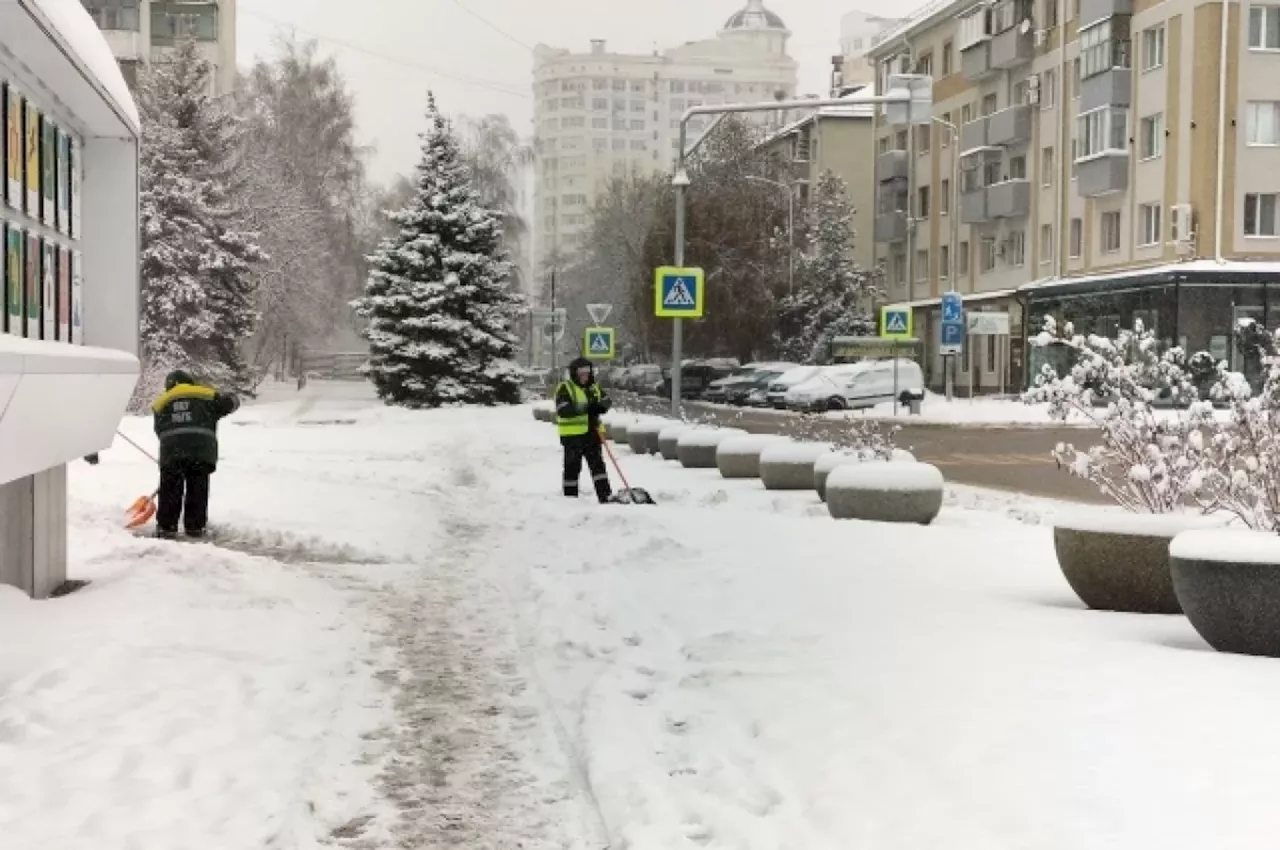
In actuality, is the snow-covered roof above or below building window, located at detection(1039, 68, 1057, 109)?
below

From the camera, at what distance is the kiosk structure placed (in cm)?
662

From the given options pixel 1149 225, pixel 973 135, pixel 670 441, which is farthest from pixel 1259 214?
pixel 670 441

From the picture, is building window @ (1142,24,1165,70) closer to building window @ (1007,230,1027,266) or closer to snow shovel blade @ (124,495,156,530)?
building window @ (1007,230,1027,266)

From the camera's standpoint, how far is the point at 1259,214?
129ft

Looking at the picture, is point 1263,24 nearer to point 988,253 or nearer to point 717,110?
point 988,253

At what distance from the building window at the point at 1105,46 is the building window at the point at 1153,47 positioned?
24.5 inches

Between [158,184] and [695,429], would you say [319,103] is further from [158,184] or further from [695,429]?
[695,429]

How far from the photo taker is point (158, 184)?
4294cm

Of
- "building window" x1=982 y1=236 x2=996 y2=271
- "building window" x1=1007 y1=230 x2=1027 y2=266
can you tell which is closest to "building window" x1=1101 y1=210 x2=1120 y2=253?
"building window" x1=1007 y1=230 x2=1027 y2=266

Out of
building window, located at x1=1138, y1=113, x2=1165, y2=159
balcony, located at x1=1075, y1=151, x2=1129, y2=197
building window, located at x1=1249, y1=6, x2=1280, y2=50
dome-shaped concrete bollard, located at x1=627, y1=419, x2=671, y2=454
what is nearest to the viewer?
dome-shaped concrete bollard, located at x1=627, y1=419, x2=671, y2=454

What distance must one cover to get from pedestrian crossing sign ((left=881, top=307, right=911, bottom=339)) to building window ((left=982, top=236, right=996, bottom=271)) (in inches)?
607

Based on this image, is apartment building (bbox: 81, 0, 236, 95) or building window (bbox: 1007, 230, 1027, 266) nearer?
building window (bbox: 1007, 230, 1027, 266)

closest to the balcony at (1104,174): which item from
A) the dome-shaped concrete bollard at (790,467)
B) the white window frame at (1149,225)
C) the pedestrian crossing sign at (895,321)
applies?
the white window frame at (1149,225)

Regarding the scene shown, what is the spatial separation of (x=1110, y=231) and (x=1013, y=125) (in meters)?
7.59
